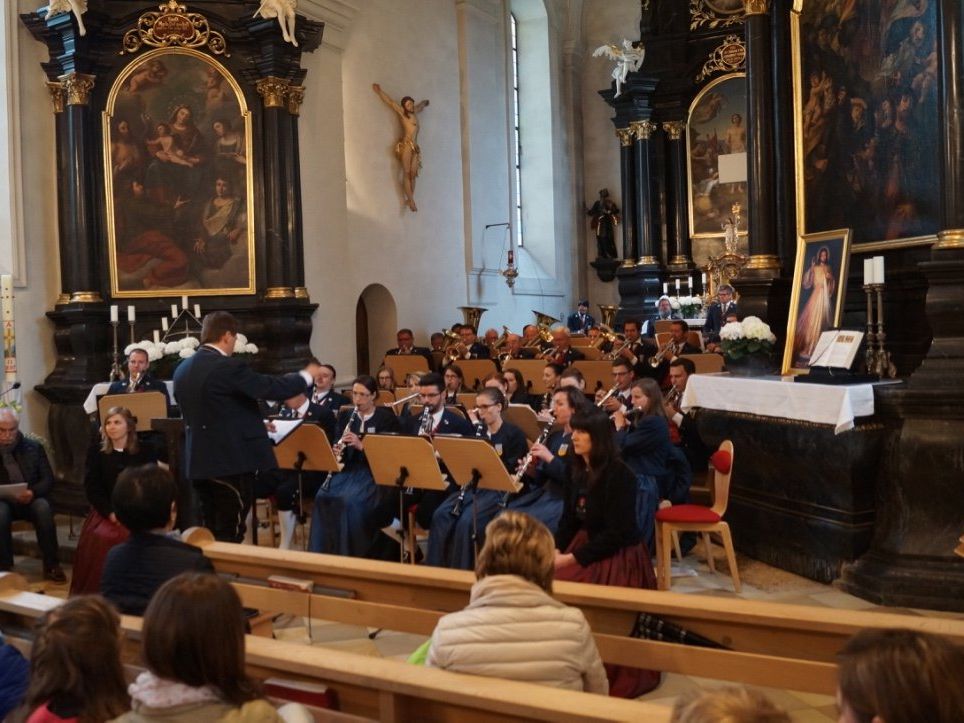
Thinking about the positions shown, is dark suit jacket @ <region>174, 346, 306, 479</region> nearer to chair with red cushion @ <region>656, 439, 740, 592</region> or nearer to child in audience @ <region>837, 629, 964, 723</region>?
chair with red cushion @ <region>656, 439, 740, 592</region>

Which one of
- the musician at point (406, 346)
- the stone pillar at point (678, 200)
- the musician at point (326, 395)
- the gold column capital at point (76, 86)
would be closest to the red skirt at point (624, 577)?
the musician at point (326, 395)

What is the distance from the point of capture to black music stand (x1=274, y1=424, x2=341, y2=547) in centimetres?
713

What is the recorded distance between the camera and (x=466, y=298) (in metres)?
18.0

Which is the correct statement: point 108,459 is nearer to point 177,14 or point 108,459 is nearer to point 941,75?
point 941,75

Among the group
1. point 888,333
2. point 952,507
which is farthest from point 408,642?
point 888,333

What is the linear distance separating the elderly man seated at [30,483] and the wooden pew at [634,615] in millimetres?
3880

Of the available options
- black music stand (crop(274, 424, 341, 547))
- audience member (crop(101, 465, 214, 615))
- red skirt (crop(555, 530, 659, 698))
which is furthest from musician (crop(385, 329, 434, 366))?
audience member (crop(101, 465, 214, 615))

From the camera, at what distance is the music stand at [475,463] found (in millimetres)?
6129

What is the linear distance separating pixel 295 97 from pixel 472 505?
799 centimetres

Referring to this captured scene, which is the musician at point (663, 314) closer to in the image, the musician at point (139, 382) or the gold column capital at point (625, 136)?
the gold column capital at point (625, 136)

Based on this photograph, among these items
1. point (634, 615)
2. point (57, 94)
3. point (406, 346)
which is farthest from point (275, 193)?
point (634, 615)

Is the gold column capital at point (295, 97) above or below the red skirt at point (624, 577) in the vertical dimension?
above

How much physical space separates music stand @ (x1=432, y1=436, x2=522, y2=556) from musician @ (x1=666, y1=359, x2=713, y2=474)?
2.80 metres

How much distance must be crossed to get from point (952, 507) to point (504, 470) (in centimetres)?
286
